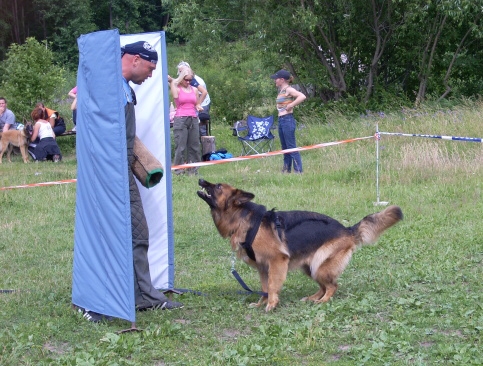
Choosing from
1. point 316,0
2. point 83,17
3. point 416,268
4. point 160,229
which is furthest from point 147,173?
point 83,17

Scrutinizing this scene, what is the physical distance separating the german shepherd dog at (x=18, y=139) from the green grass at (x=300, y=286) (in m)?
3.87

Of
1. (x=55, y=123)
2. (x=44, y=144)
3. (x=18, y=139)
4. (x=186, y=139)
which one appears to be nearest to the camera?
(x=186, y=139)

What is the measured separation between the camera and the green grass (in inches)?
182

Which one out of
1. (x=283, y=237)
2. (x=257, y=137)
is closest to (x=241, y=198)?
(x=283, y=237)

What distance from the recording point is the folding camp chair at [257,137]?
1594cm

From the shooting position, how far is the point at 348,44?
21625 millimetres

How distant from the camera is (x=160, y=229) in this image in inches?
245

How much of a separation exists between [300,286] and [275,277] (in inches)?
36.0

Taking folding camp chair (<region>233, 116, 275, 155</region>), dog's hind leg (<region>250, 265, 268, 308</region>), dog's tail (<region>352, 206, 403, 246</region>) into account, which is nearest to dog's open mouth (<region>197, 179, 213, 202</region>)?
dog's hind leg (<region>250, 265, 268, 308</region>)

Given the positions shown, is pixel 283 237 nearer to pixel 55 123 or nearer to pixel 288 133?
pixel 288 133

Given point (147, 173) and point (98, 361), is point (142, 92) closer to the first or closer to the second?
point (147, 173)

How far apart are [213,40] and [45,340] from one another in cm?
1785

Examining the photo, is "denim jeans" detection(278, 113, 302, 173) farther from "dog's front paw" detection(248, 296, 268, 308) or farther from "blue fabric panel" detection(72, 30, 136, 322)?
"blue fabric panel" detection(72, 30, 136, 322)

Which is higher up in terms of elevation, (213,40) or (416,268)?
(213,40)
